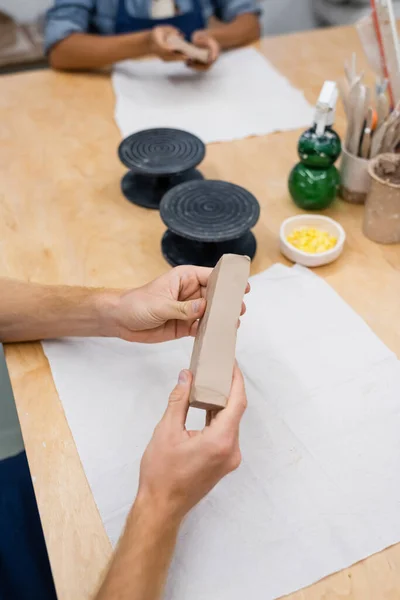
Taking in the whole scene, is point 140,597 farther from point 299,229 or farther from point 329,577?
point 299,229

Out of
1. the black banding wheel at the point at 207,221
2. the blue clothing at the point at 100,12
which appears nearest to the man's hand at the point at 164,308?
the black banding wheel at the point at 207,221

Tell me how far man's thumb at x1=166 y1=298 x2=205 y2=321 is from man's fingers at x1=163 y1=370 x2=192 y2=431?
147 millimetres

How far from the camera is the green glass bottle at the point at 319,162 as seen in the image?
1.24m

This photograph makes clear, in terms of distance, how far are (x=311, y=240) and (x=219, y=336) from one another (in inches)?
20.2

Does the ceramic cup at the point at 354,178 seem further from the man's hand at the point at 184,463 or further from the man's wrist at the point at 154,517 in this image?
the man's wrist at the point at 154,517

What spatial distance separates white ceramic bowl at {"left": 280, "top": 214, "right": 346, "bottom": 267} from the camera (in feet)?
3.99

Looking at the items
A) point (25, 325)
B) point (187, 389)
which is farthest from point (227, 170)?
point (187, 389)

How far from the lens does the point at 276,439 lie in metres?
0.91

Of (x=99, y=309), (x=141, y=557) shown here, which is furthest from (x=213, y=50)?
(x=141, y=557)

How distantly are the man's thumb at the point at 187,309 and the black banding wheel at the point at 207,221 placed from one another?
0.20 m

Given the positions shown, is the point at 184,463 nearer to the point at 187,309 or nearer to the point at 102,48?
the point at 187,309

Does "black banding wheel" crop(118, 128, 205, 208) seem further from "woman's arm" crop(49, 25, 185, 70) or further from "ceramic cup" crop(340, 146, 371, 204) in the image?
"woman's arm" crop(49, 25, 185, 70)

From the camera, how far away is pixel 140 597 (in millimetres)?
705

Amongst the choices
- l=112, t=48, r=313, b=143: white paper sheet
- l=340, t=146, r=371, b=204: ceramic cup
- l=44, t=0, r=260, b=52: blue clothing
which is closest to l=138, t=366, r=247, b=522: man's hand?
l=340, t=146, r=371, b=204: ceramic cup
